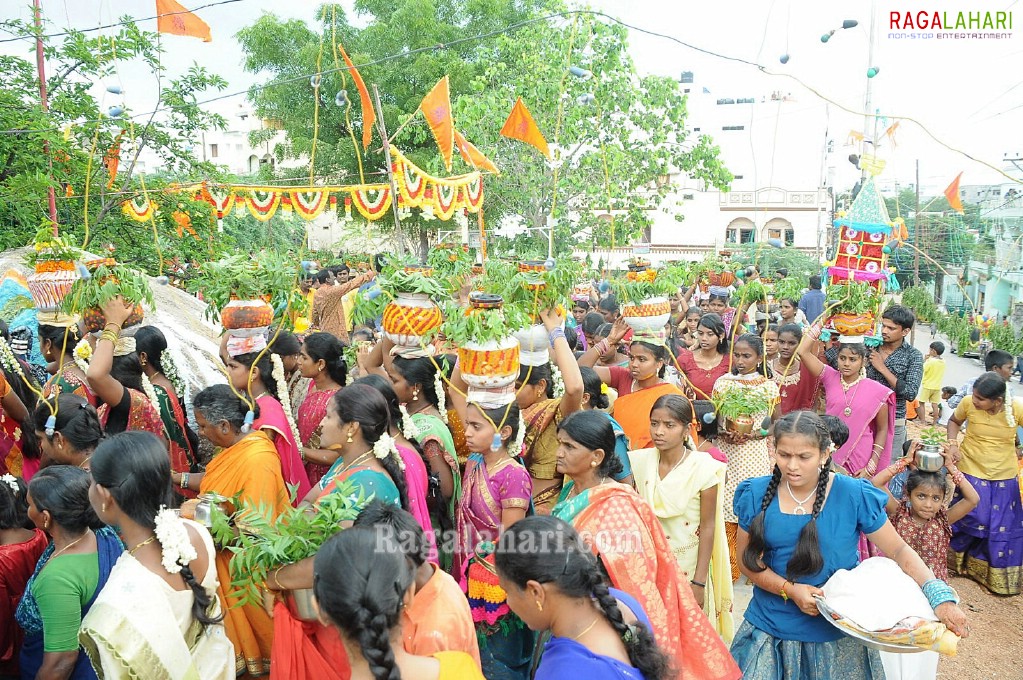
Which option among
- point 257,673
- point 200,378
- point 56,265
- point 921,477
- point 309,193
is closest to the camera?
point 257,673

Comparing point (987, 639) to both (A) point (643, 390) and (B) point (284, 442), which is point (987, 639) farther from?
(B) point (284, 442)

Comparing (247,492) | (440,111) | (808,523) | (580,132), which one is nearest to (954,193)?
(580,132)

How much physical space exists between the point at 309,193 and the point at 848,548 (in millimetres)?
10814

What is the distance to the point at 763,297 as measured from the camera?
21.5 ft

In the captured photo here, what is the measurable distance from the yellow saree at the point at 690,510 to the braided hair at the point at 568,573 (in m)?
1.50

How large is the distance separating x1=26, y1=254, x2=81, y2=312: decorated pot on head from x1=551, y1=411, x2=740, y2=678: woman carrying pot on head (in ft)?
9.92

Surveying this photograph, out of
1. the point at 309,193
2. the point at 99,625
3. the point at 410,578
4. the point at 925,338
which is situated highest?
the point at 309,193

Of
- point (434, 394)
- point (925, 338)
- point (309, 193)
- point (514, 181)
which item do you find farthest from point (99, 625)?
point (925, 338)

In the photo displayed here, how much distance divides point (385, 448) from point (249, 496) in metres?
0.69

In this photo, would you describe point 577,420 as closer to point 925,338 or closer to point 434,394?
point 434,394

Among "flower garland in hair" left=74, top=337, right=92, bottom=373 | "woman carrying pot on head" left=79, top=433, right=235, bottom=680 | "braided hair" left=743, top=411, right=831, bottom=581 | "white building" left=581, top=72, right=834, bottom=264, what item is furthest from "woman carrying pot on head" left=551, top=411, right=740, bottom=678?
"white building" left=581, top=72, right=834, bottom=264

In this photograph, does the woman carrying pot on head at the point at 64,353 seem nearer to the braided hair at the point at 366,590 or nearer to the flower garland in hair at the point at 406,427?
the flower garland in hair at the point at 406,427

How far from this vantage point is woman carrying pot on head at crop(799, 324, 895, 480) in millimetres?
5156

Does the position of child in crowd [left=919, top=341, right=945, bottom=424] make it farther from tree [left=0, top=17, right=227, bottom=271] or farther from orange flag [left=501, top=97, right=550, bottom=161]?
tree [left=0, top=17, right=227, bottom=271]
